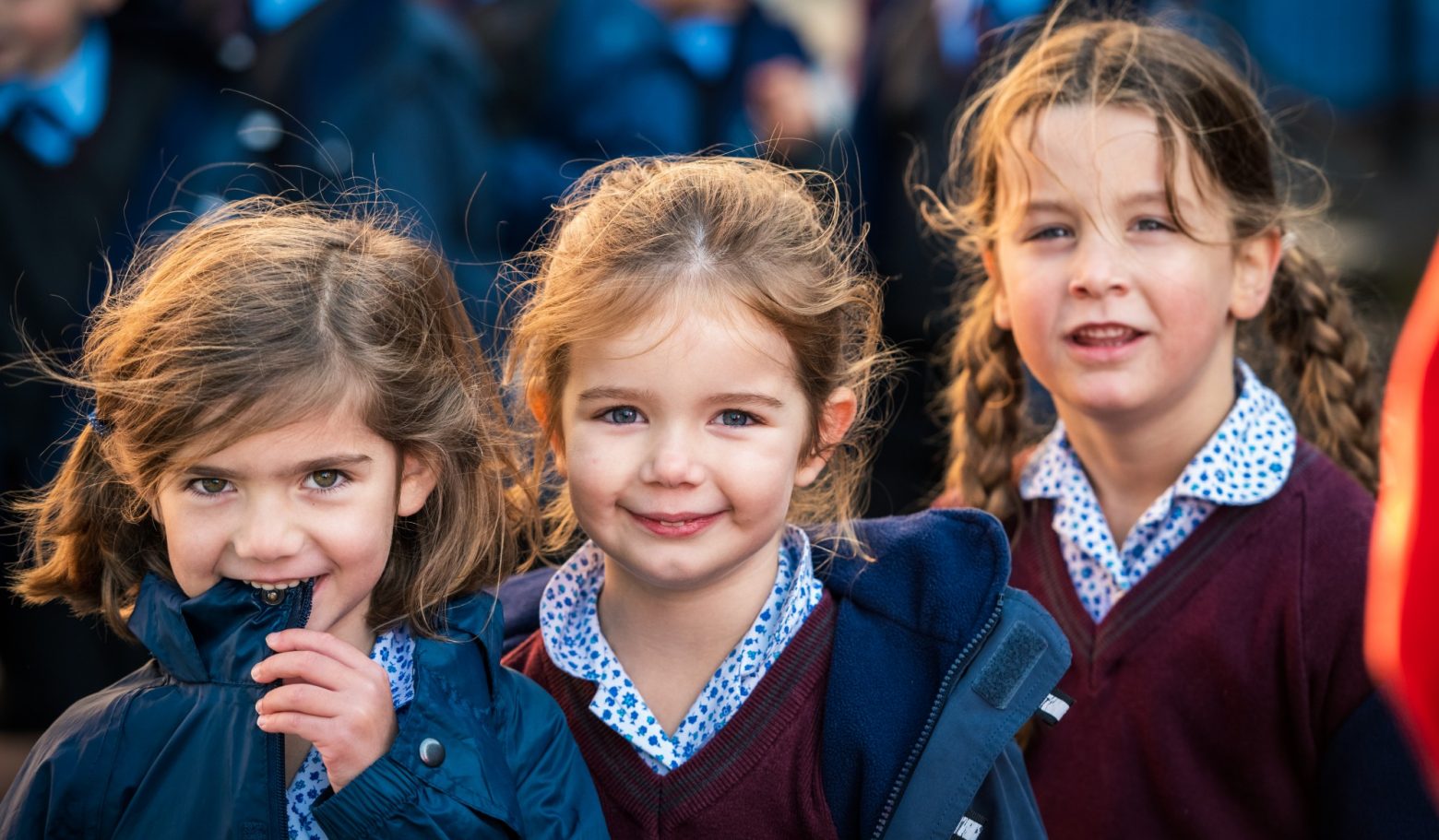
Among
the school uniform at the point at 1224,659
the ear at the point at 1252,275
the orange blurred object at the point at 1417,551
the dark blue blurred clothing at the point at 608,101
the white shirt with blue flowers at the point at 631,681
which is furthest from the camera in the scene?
the dark blue blurred clothing at the point at 608,101

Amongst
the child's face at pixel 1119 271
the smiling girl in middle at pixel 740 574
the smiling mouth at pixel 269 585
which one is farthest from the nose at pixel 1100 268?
the smiling mouth at pixel 269 585

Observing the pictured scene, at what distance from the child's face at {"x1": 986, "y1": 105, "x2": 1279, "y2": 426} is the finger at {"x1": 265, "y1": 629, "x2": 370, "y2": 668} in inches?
45.5

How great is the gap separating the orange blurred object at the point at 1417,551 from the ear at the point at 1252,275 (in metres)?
1.47

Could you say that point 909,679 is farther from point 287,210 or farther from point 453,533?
point 287,210

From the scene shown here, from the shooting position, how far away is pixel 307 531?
1.66 m

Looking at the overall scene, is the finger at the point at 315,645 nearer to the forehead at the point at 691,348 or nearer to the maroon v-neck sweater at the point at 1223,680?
the forehead at the point at 691,348

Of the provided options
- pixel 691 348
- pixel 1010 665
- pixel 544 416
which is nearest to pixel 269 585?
pixel 544 416

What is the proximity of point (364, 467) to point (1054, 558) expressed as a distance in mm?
1128

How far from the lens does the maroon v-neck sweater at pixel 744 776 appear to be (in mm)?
1814

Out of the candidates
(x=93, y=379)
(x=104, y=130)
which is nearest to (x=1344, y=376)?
(x=93, y=379)

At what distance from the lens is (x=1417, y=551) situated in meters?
0.84

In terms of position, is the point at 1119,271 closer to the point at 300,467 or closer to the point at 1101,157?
the point at 1101,157

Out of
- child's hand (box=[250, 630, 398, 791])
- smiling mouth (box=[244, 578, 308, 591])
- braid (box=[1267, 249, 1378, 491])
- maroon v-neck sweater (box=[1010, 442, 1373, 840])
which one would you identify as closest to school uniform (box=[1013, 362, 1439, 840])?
maroon v-neck sweater (box=[1010, 442, 1373, 840])

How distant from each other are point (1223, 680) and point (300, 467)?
132 cm
